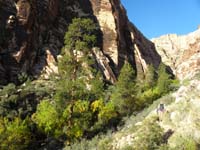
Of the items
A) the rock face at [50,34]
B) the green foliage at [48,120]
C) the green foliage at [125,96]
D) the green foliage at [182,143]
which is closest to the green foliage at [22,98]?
the green foliage at [48,120]

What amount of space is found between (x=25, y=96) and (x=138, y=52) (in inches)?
2626

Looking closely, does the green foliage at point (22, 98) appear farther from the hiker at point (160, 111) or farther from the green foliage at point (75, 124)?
the hiker at point (160, 111)

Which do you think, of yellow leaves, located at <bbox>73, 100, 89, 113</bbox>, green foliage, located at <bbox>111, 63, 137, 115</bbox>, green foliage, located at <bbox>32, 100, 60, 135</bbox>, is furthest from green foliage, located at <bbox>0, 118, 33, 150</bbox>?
green foliage, located at <bbox>111, 63, 137, 115</bbox>

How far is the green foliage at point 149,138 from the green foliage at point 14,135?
→ 21.8 meters

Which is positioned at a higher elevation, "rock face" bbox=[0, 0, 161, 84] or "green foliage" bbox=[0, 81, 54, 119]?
"rock face" bbox=[0, 0, 161, 84]

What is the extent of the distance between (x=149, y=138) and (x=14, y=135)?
2557 centimetres

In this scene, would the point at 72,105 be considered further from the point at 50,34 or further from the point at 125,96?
the point at 50,34

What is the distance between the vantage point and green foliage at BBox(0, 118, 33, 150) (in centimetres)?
4112

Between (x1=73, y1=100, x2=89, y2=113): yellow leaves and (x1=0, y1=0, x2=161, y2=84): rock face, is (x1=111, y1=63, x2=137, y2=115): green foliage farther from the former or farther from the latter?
(x1=0, y1=0, x2=161, y2=84): rock face

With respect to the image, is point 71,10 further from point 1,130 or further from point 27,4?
point 1,130

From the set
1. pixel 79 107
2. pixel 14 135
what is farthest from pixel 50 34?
pixel 79 107

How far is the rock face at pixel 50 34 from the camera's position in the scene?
88125 mm

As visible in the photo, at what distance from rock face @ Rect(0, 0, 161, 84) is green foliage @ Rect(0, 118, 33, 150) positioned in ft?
112

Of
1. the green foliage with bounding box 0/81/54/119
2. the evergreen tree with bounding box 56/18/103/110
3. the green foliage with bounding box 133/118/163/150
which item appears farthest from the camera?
the green foliage with bounding box 0/81/54/119
